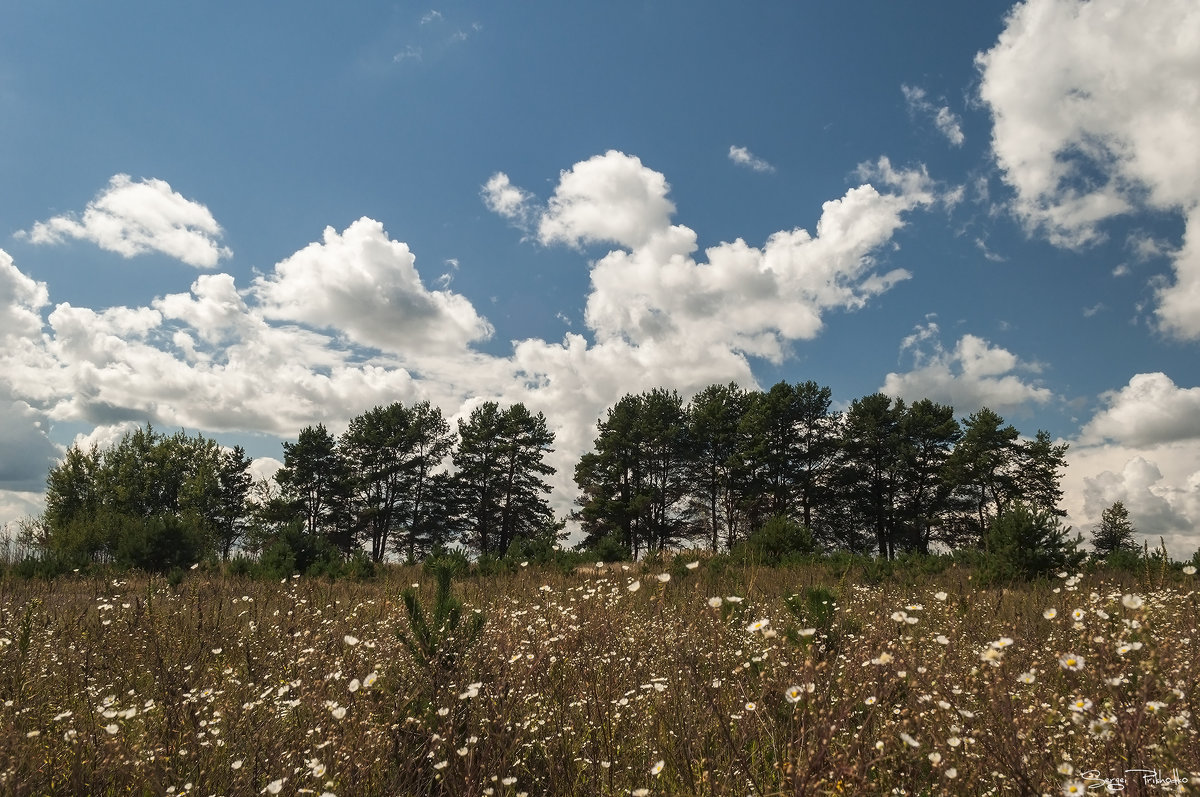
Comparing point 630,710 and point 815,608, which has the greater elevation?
point 815,608

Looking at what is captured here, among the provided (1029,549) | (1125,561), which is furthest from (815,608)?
(1125,561)

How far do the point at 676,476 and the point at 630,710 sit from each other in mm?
37210

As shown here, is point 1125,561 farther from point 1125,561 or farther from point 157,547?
point 157,547

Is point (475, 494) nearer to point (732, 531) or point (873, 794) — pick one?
point (732, 531)

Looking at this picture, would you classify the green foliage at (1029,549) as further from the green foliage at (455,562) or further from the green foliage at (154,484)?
the green foliage at (154,484)

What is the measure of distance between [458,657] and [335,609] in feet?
16.2

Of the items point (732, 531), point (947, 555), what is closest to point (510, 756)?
point (947, 555)

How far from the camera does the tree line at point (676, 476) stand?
123 feet

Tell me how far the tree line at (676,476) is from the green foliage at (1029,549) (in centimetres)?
2355

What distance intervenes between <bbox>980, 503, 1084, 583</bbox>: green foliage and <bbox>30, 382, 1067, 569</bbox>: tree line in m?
23.5

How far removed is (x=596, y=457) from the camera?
40.6 m

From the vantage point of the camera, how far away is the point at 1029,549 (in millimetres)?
12312

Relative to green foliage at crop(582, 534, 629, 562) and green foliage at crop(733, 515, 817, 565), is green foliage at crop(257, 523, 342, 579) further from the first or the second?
green foliage at crop(733, 515, 817, 565)

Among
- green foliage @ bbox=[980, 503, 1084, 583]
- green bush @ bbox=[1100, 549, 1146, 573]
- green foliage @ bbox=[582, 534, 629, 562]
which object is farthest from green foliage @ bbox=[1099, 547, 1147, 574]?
green foliage @ bbox=[582, 534, 629, 562]
